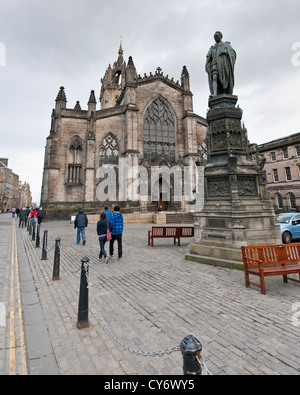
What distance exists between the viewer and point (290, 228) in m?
10.5

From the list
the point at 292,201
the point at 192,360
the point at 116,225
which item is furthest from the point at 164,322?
the point at 292,201

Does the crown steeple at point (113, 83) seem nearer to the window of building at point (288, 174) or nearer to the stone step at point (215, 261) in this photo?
the window of building at point (288, 174)

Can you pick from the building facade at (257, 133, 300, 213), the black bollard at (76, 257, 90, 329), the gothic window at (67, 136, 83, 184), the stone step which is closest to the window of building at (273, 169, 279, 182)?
the building facade at (257, 133, 300, 213)

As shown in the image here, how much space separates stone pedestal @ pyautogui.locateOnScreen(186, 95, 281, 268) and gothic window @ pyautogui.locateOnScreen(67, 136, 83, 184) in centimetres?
1943

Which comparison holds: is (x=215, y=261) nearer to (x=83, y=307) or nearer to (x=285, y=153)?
(x=83, y=307)

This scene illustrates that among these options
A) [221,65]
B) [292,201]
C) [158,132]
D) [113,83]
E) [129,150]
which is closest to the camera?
[221,65]

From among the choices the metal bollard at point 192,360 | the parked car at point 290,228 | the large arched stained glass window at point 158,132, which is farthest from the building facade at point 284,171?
the metal bollard at point 192,360

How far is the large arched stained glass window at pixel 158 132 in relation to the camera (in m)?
26.8

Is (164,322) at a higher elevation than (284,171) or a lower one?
lower

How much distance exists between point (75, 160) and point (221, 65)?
20.2 meters

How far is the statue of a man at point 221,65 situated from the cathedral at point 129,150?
1622 cm
